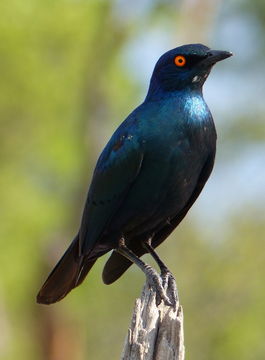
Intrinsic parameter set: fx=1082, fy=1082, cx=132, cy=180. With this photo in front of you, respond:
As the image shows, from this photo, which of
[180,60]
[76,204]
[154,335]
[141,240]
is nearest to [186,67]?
[180,60]

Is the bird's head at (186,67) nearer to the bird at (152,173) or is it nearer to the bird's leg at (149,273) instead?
the bird at (152,173)

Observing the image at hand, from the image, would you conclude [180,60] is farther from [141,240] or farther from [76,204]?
[76,204]

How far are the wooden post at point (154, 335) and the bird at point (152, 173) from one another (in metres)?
0.84

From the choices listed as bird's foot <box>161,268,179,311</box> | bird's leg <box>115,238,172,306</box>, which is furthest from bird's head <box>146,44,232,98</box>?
bird's foot <box>161,268,179,311</box>

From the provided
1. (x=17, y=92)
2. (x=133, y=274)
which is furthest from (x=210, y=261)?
(x=17, y=92)

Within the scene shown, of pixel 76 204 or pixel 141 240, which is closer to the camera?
pixel 141 240

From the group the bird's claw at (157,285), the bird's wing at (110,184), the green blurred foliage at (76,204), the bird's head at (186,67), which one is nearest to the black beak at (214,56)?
the bird's head at (186,67)

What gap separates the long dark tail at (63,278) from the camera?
7312mm

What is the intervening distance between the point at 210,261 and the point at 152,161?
13417mm

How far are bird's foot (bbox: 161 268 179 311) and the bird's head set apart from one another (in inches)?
49.0

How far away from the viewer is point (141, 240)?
24.9 ft

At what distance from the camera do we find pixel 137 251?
766 centimetres

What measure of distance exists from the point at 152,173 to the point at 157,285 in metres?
0.75

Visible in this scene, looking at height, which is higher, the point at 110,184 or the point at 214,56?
the point at 214,56
